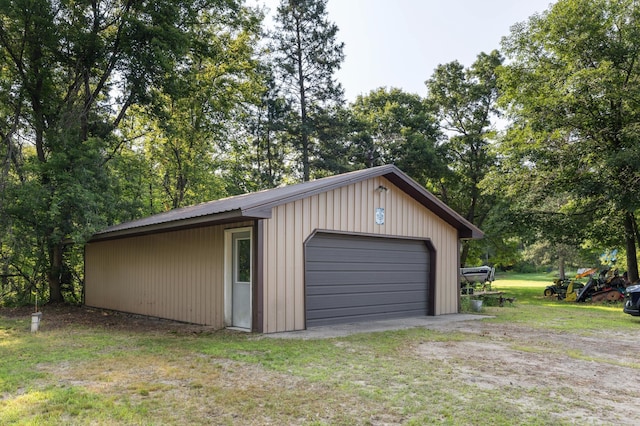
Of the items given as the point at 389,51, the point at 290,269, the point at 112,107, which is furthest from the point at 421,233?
the point at 112,107

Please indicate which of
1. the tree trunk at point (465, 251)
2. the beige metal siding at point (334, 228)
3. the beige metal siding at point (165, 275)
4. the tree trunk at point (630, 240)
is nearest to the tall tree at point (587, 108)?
the tree trunk at point (630, 240)

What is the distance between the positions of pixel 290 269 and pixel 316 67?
1763 cm

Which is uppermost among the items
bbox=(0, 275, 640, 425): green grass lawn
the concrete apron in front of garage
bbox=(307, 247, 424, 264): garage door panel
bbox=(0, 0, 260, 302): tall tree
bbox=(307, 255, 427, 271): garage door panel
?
bbox=(0, 0, 260, 302): tall tree

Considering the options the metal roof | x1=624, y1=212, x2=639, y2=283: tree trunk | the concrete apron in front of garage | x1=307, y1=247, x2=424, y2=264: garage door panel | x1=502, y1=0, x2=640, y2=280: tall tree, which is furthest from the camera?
x1=624, y1=212, x2=639, y2=283: tree trunk

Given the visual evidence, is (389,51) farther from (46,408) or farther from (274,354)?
(46,408)

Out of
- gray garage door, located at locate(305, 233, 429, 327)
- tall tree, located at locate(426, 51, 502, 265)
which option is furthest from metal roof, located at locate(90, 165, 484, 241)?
tall tree, located at locate(426, 51, 502, 265)

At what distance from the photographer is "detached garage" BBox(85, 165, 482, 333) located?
26.5ft

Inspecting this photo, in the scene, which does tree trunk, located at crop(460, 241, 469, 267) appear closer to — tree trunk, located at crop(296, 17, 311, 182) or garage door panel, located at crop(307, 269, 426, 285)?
tree trunk, located at crop(296, 17, 311, 182)

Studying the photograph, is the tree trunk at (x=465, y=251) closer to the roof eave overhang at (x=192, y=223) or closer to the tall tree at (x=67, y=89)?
the tall tree at (x=67, y=89)

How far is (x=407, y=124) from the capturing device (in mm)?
25266

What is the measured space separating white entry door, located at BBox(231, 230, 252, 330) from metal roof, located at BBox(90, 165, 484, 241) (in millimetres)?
610

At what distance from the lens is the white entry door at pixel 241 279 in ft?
27.0

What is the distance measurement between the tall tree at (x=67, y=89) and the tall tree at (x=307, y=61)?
27.6 ft

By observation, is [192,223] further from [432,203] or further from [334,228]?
[432,203]
